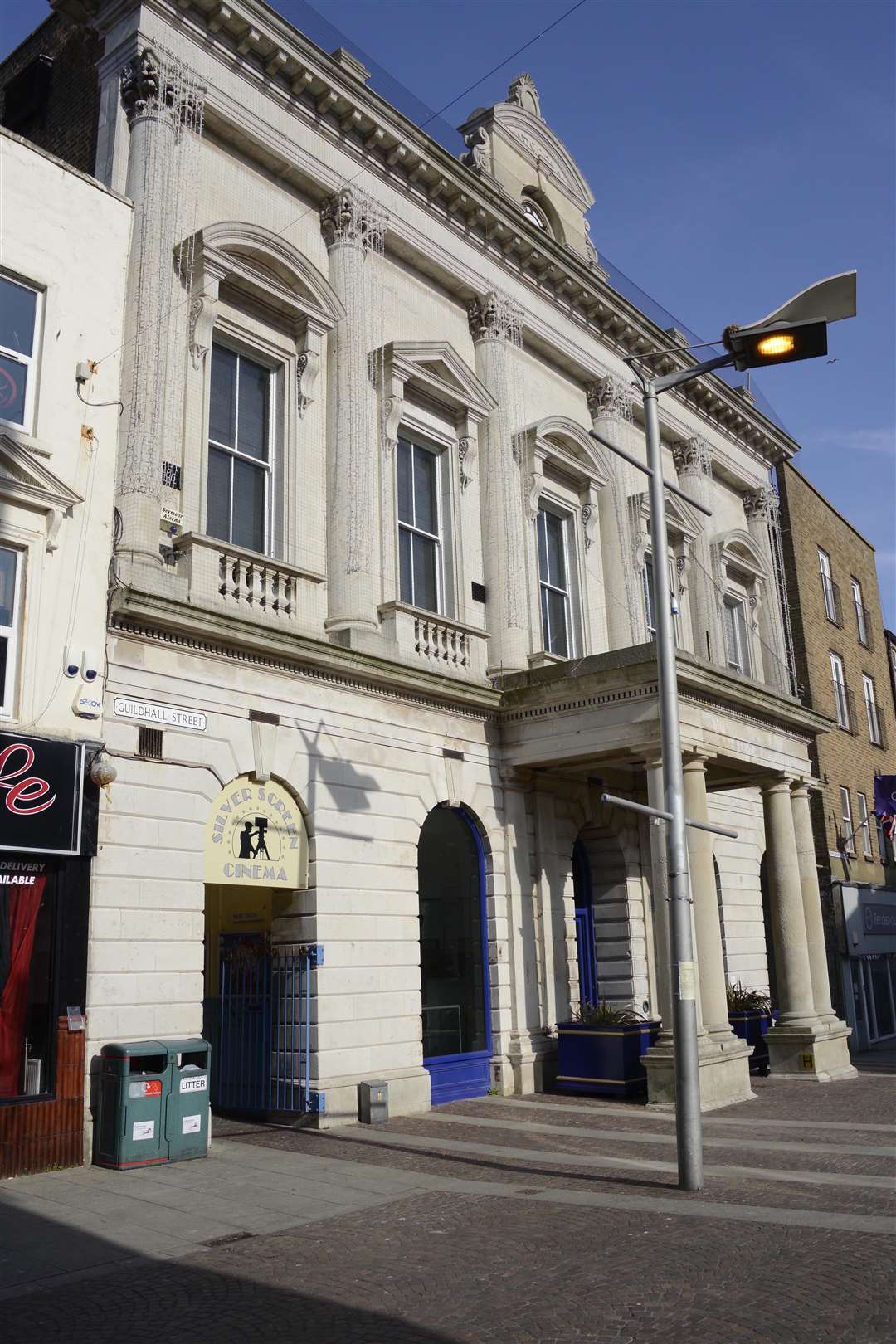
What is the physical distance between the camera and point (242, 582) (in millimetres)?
15844

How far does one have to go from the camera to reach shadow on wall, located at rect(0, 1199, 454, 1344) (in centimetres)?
677

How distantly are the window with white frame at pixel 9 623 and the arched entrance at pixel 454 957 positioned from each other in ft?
24.9

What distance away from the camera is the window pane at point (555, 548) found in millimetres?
23531

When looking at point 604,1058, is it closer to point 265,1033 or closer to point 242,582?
point 265,1033

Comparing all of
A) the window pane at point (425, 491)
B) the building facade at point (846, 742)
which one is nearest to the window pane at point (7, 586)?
the window pane at point (425, 491)

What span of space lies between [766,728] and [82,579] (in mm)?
12697

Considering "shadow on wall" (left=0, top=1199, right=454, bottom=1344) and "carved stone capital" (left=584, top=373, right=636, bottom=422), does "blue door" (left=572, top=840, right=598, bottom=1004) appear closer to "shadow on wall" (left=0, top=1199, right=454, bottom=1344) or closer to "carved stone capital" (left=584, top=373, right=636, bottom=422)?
"carved stone capital" (left=584, top=373, right=636, bottom=422)

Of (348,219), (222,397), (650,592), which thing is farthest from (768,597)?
(222,397)

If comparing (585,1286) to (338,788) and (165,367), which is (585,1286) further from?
(165,367)

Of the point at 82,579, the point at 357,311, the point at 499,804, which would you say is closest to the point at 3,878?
the point at 82,579

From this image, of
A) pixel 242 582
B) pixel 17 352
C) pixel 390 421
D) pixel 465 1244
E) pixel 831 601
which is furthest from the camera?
pixel 831 601

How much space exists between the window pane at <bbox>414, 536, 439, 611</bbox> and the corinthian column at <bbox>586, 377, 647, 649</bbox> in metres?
5.23

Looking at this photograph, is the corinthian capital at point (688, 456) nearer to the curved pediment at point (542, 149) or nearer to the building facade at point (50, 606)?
the curved pediment at point (542, 149)

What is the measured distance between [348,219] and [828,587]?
22.0 metres
